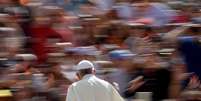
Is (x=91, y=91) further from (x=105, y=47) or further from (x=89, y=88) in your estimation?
(x=105, y=47)

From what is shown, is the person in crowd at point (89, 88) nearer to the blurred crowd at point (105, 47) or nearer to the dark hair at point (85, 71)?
the dark hair at point (85, 71)

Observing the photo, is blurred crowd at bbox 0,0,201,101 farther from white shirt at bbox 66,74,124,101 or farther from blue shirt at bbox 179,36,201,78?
white shirt at bbox 66,74,124,101

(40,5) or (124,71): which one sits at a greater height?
(40,5)

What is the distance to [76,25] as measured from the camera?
11289mm

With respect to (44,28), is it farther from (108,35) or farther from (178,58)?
(178,58)

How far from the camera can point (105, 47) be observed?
34.9ft

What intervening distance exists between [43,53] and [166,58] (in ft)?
6.17

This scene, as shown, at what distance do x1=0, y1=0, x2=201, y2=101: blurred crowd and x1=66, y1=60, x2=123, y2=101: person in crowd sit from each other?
0.94 m

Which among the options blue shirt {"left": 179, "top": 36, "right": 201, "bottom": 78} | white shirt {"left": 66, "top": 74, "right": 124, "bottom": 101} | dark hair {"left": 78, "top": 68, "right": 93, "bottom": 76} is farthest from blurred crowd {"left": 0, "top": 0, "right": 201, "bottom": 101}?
dark hair {"left": 78, "top": 68, "right": 93, "bottom": 76}

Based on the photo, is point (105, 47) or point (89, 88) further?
point (105, 47)

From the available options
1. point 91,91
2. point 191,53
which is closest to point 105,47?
point 191,53

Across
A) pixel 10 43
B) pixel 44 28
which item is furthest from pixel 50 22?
pixel 10 43

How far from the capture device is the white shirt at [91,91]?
811cm

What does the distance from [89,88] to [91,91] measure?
0.15ft
